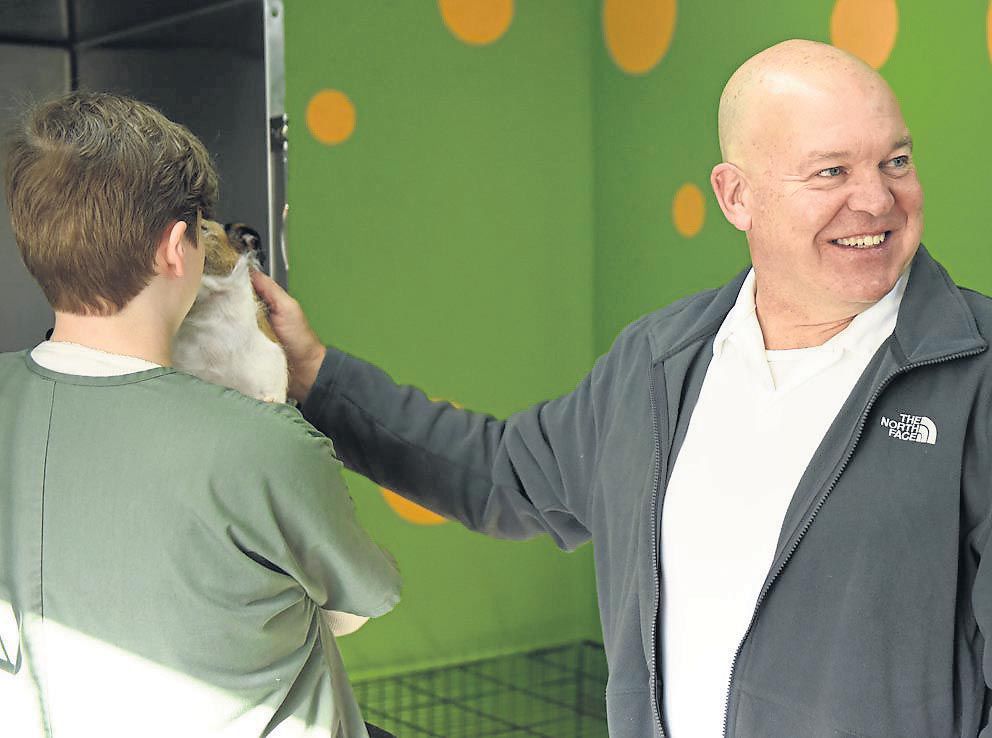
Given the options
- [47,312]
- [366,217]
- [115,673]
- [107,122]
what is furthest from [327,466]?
[366,217]

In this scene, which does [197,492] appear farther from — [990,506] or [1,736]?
[990,506]

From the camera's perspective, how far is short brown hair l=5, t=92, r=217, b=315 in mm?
1194

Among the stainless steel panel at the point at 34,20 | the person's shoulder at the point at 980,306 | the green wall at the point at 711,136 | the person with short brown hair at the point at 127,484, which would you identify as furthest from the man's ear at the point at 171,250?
the green wall at the point at 711,136

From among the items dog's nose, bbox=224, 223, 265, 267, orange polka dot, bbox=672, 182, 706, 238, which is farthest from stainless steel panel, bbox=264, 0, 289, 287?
orange polka dot, bbox=672, 182, 706, 238

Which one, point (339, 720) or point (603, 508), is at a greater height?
point (603, 508)

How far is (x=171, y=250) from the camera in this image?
48.9 inches

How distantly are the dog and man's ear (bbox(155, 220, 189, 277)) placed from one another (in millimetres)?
92

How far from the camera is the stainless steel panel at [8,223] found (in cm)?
172

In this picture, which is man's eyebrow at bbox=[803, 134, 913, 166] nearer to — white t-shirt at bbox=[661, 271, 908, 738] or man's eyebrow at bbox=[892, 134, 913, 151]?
man's eyebrow at bbox=[892, 134, 913, 151]

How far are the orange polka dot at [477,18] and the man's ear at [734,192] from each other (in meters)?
1.71

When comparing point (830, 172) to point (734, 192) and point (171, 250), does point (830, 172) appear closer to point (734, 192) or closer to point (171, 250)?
point (734, 192)

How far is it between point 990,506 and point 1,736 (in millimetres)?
1059

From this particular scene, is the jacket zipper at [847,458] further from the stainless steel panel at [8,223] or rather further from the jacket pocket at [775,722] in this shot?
the stainless steel panel at [8,223]

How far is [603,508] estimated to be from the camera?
5.72ft
